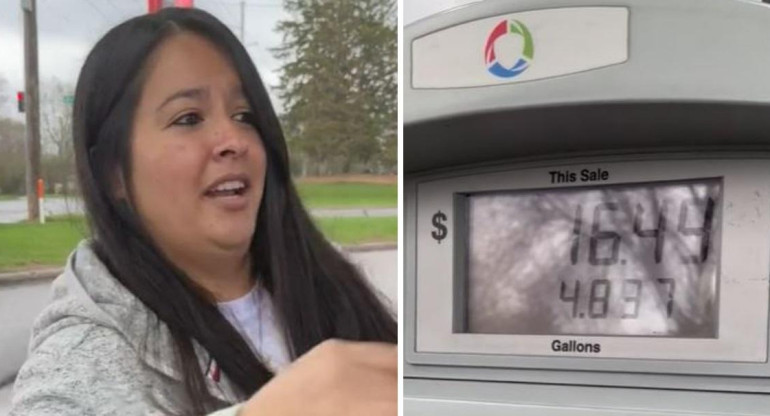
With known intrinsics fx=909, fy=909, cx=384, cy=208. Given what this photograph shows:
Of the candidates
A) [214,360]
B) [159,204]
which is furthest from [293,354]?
[159,204]

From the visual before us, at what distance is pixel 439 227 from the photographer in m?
1.39

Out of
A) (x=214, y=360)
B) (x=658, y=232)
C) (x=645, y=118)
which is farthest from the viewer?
(x=658, y=232)

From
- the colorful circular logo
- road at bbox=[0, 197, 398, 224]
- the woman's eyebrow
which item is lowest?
road at bbox=[0, 197, 398, 224]

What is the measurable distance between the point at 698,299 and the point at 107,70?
850mm

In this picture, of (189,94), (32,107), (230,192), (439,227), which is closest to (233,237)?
(230,192)

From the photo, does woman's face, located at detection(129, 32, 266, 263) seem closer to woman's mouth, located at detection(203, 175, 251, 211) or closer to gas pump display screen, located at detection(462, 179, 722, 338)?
woman's mouth, located at detection(203, 175, 251, 211)

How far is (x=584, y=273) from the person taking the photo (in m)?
1.37

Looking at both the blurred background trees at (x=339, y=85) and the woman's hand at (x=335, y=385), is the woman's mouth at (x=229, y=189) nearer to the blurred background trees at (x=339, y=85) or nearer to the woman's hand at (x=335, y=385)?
the blurred background trees at (x=339, y=85)

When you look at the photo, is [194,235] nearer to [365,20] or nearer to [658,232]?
[365,20]

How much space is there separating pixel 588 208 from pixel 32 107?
31.0 inches

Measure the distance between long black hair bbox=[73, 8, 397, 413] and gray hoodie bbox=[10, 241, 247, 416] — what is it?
0.02 metres

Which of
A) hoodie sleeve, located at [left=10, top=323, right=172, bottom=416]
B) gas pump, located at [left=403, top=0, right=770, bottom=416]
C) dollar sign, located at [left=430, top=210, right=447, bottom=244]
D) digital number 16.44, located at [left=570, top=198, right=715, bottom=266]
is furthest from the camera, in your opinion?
dollar sign, located at [left=430, top=210, right=447, bottom=244]

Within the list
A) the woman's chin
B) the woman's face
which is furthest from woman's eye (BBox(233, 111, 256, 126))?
the woman's chin

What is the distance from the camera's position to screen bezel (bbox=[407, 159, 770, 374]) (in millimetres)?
1232
